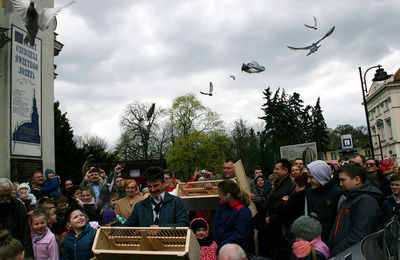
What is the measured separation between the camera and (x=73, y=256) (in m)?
4.43

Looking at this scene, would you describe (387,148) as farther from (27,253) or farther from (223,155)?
(27,253)

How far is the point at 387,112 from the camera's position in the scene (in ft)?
235

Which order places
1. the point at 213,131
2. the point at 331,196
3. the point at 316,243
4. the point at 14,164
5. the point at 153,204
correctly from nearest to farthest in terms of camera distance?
the point at 316,243 → the point at 153,204 → the point at 331,196 → the point at 14,164 → the point at 213,131

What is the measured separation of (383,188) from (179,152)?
4481 cm

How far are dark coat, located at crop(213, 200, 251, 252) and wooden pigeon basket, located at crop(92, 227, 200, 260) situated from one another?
1.31 m

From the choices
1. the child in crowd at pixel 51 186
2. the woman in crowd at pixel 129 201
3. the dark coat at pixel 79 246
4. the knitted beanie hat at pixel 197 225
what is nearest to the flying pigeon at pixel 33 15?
the child in crowd at pixel 51 186

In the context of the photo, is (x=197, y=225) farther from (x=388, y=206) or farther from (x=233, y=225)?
(x=388, y=206)

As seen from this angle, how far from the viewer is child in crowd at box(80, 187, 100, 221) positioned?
586 cm

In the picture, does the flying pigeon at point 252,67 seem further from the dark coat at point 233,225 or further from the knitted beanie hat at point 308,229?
the knitted beanie hat at point 308,229

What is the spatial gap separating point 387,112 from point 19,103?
74233mm

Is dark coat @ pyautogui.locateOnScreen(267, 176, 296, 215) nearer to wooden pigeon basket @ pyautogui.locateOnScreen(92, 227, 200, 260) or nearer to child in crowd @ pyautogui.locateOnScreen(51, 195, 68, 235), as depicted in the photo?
wooden pigeon basket @ pyautogui.locateOnScreen(92, 227, 200, 260)

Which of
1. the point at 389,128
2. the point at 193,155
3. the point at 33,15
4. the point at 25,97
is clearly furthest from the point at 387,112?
the point at 33,15

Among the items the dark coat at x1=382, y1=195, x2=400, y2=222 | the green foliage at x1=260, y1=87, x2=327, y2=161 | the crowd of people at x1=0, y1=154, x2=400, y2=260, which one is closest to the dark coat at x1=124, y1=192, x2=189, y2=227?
the crowd of people at x1=0, y1=154, x2=400, y2=260

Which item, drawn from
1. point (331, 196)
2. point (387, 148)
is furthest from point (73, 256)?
point (387, 148)
